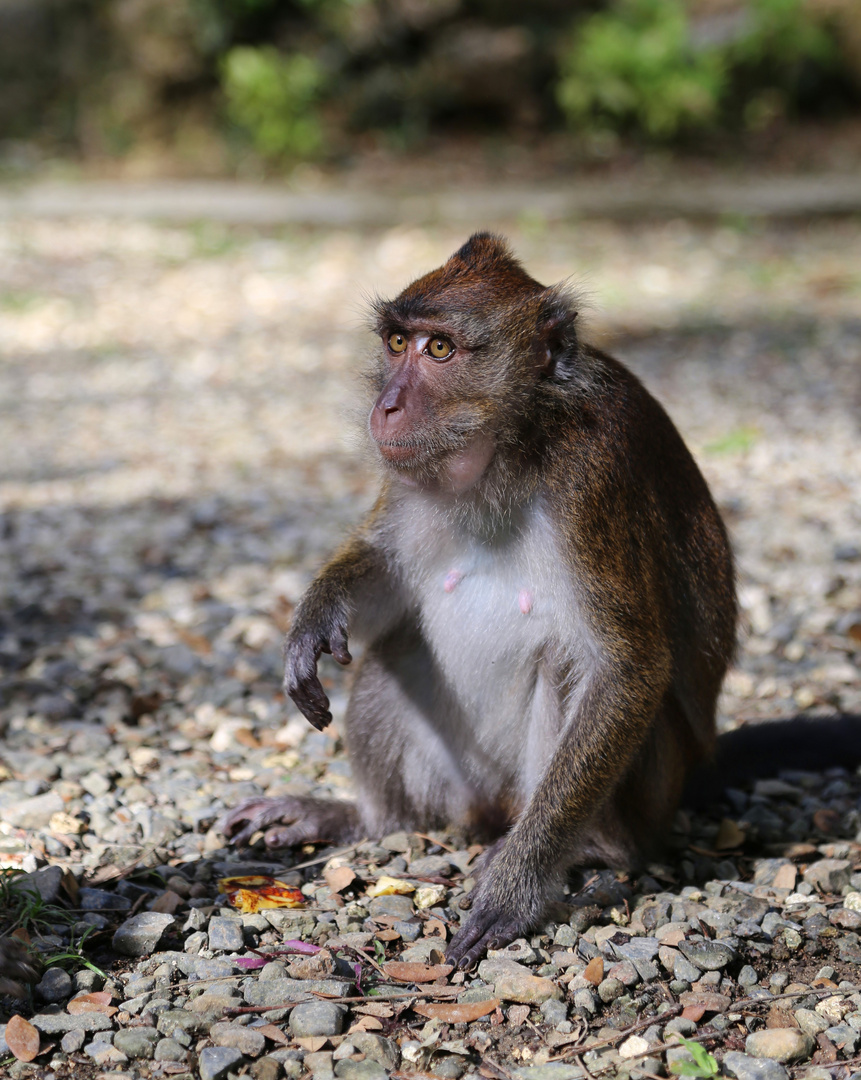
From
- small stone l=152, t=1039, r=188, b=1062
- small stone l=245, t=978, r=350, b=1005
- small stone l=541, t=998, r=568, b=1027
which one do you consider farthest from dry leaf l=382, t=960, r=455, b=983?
small stone l=152, t=1039, r=188, b=1062

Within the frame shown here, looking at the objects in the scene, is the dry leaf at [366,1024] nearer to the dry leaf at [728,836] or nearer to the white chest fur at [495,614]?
the white chest fur at [495,614]

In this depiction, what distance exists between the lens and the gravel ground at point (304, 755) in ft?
8.06

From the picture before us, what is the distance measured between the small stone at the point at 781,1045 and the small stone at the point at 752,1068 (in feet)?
0.09

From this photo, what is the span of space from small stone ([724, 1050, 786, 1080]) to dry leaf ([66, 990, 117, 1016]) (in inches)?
47.0

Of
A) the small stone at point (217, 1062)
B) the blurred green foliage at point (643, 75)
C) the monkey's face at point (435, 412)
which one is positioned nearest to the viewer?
the small stone at point (217, 1062)

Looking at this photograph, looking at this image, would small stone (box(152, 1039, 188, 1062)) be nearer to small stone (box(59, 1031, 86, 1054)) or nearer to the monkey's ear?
small stone (box(59, 1031, 86, 1054))

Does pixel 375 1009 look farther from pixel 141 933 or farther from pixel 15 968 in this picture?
pixel 15 968

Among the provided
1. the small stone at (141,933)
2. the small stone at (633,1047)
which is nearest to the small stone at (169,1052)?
the small stone at (141,933)

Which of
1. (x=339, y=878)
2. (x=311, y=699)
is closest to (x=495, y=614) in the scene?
(x=311, y=699)

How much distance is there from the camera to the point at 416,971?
8.68 ft

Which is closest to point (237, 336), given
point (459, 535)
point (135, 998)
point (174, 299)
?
point (174, 299)

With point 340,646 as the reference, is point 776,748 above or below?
below

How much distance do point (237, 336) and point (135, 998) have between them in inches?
297

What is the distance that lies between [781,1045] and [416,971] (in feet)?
2.46
